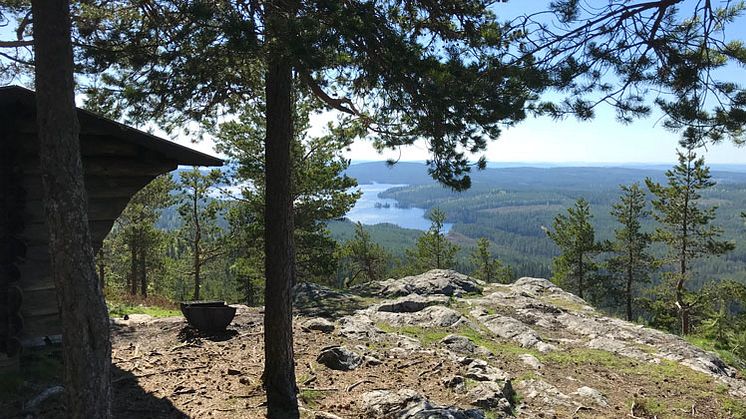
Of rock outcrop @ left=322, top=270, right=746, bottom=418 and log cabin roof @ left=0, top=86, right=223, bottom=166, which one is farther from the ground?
log cabin roof @ left=0, top=86, right=223, bottom=166

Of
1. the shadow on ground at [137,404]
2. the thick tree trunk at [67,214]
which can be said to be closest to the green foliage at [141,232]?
the shadow on ground at [137,404]

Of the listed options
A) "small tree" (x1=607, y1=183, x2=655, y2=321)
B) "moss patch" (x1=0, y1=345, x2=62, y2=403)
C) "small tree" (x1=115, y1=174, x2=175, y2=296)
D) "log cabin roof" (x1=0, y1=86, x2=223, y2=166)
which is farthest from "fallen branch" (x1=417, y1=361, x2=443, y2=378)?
"small tree" (x1=607, y1=183, x2=655, y2=321)

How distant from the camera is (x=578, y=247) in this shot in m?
31.6

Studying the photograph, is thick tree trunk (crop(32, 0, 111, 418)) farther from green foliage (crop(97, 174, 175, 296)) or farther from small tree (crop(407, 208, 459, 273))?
small tree (crop(407, 208, 459, 273))

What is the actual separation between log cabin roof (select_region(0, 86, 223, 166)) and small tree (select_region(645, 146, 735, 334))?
2745 cm

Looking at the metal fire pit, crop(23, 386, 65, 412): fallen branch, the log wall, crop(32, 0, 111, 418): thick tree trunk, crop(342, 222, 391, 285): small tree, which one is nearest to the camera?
crop(32, 0, 111, 418): thick tree trunk

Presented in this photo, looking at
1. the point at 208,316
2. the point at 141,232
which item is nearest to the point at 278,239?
the point at 208,316

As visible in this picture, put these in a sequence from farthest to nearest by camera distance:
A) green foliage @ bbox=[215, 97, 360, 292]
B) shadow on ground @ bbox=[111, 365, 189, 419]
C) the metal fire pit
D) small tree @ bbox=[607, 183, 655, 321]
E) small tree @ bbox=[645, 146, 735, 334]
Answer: small tree @ bbox=[607, 183, 655, 321]
small tree @ bbox=[645, 146, 735, 334]
green foliage @ bbox=[215, 97, 360, 292]
the metal fire pit
shadow on ground @ bbox=[111, 365, 189, 419]

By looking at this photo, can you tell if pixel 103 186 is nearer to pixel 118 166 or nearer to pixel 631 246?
pixel 118 166

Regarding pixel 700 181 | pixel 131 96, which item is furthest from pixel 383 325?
→ pixel 700 181

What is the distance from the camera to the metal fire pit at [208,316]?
9047 mm

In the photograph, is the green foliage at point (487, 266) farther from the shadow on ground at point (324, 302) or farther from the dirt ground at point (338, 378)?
the dirt ground at point (338, 378)

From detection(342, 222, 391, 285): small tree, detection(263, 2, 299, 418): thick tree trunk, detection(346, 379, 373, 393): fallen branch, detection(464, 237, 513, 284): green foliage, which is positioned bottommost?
detection(464, 237, 513, 284): green foliage

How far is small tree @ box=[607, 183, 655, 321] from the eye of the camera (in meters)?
30.3
